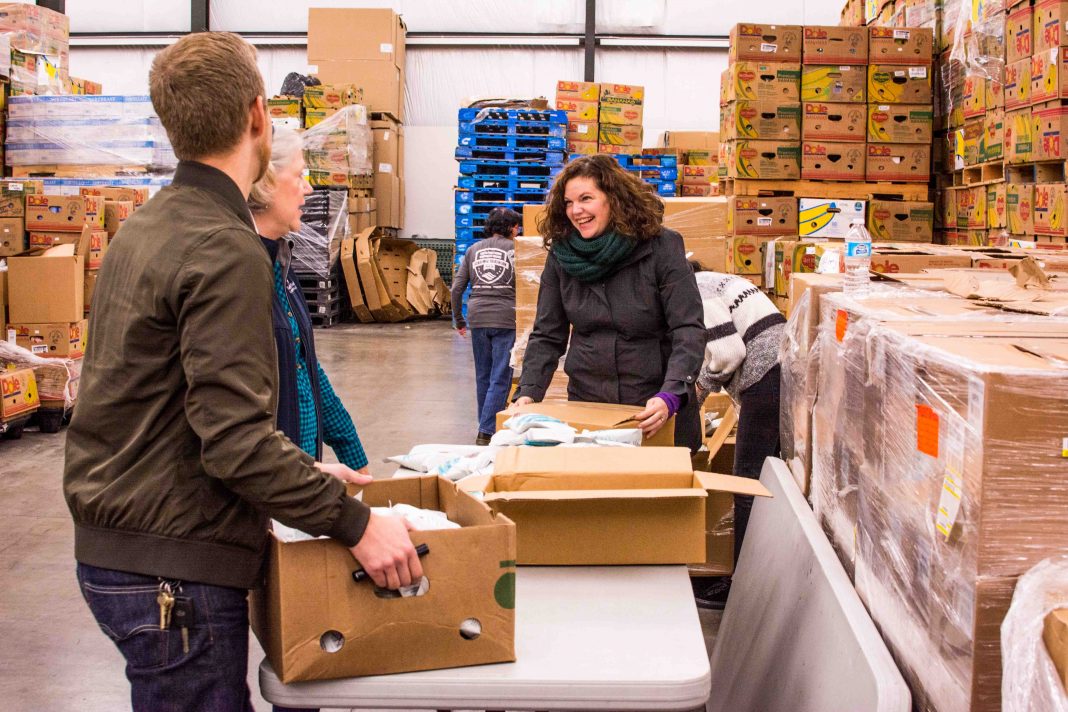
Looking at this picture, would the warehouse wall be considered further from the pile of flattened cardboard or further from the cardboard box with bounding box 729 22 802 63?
the cardboard box with bounding box 729 22 802 63

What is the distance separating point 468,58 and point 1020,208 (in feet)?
37.7

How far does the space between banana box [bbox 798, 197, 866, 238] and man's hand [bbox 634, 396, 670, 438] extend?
462 cm

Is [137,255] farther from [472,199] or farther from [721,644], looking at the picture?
[472,199]

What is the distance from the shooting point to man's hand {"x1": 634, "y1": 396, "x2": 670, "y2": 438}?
2.93m

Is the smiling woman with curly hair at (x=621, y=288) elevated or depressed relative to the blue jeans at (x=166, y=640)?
elevated

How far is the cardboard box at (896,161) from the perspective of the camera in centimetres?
720

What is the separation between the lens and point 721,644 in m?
3.04

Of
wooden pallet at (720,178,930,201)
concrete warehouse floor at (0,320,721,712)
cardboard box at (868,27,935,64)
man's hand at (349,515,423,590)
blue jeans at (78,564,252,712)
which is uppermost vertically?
cardboard box at (868,27,935,64)

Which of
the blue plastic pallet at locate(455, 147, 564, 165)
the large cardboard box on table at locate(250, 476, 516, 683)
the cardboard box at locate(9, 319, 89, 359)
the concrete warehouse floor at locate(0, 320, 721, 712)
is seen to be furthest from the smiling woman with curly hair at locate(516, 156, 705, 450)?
the blue plastic pallet at locate(455, 147, 564, 165)

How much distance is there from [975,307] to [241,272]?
5.02 feet

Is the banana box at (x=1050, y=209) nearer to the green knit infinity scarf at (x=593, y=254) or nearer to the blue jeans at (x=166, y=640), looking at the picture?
the green knit infinity scarf at (x=593, y=254)

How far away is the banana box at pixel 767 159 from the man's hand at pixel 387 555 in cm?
610

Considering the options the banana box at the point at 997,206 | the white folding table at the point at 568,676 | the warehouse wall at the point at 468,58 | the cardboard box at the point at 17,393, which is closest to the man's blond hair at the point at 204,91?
the white folding table at the point at 568,676

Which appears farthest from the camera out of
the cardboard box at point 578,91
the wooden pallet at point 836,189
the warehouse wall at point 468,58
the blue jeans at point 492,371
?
the warehouse wall at point 468,58
